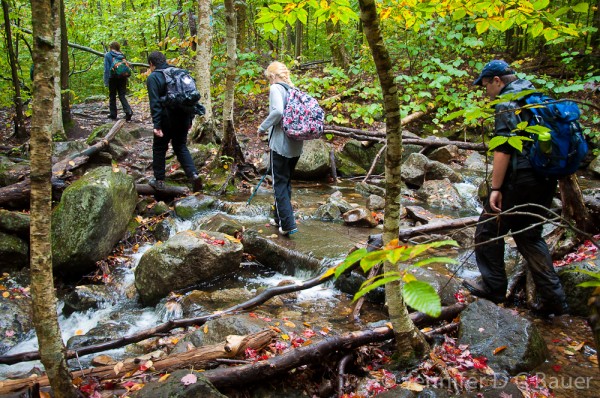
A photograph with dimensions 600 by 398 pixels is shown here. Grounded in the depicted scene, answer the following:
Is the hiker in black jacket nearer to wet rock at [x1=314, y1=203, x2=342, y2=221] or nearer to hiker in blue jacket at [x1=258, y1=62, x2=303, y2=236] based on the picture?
hiker in blue jacket at [x1=258, y1=62, x2=303, y2=236]

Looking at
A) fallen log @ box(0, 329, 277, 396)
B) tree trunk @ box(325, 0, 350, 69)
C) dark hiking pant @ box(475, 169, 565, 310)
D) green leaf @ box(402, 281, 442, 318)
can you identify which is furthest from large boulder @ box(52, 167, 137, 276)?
tree trunk @ box(325, 0, 350, 69)

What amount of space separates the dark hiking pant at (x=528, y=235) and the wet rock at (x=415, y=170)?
580cm

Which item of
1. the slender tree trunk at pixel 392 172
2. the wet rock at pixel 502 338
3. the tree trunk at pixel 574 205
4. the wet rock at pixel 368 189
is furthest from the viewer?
the wet rock at pixel 368 189

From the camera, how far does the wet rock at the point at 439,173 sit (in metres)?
9.80

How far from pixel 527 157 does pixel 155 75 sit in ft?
18.0

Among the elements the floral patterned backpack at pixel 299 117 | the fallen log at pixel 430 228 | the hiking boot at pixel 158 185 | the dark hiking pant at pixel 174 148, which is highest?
the floral patterned backpack at pixel 299 117

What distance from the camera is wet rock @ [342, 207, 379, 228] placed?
719 centimetres

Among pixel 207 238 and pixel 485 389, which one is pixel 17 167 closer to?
pixel 207 238

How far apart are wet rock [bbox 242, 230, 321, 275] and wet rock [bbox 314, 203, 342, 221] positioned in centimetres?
184

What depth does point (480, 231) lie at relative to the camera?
411 centimetres

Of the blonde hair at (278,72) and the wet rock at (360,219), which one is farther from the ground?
the blonde hair at (278,72)

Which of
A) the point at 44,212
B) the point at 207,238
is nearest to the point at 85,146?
the point at 207,238

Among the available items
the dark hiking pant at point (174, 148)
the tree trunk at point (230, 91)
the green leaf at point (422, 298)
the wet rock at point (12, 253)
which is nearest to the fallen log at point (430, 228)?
the green leaf at point (422, 298)

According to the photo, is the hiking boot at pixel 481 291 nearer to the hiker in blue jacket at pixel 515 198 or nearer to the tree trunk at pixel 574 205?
the hiker in blue jacket at pixel 515 198
